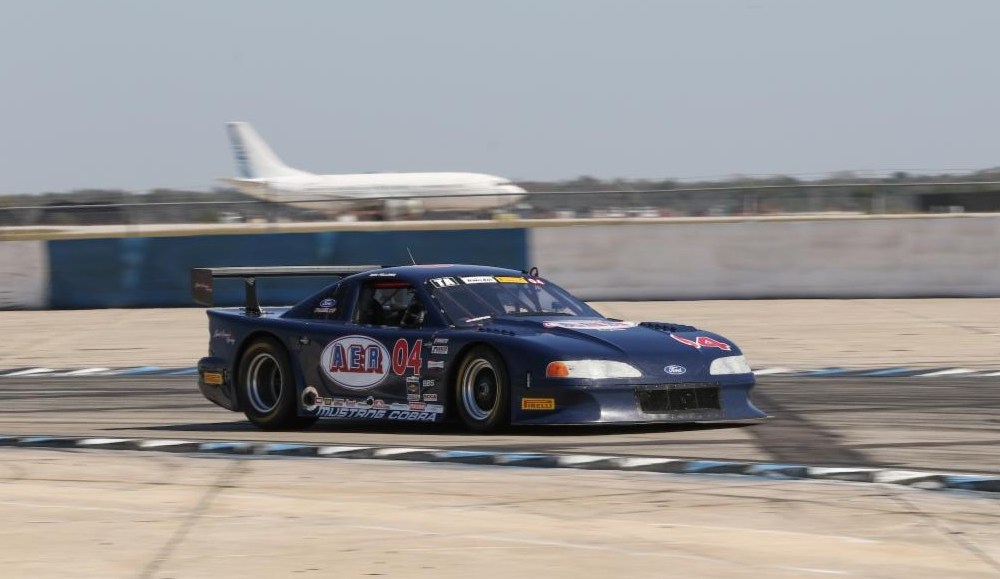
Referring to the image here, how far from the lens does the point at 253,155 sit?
58.1m

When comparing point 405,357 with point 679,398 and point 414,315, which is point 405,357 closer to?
point 414,315

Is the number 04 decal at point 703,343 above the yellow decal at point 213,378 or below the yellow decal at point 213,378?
above

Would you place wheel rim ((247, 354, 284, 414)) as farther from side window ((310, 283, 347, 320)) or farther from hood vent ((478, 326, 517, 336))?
hood vent ((478, 326, 517, 336))

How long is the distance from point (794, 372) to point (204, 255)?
11692 millimetres

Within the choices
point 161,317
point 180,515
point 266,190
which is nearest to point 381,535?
point 180,515

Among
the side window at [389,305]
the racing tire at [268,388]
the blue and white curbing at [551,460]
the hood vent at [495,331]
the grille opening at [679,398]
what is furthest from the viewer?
the racing tire at [268,388]

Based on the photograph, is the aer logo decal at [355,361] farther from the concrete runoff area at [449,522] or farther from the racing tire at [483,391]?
the concrete runoff area at [449,522]

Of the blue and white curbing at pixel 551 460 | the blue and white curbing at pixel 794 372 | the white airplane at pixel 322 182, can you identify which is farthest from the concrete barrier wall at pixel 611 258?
the white airplane at pixel 322 182

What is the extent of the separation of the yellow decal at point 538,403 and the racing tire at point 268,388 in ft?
5.79

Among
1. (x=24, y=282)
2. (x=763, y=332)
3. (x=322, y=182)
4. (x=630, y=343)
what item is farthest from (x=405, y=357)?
(x=322, y=182)

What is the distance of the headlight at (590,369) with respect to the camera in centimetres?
859

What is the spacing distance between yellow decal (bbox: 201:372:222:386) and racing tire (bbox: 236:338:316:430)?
175 millimetres

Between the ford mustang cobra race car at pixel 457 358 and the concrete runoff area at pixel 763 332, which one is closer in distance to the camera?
the ford mustang cobra race car at pixel 457 358

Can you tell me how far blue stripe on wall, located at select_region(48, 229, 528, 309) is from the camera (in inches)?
882
